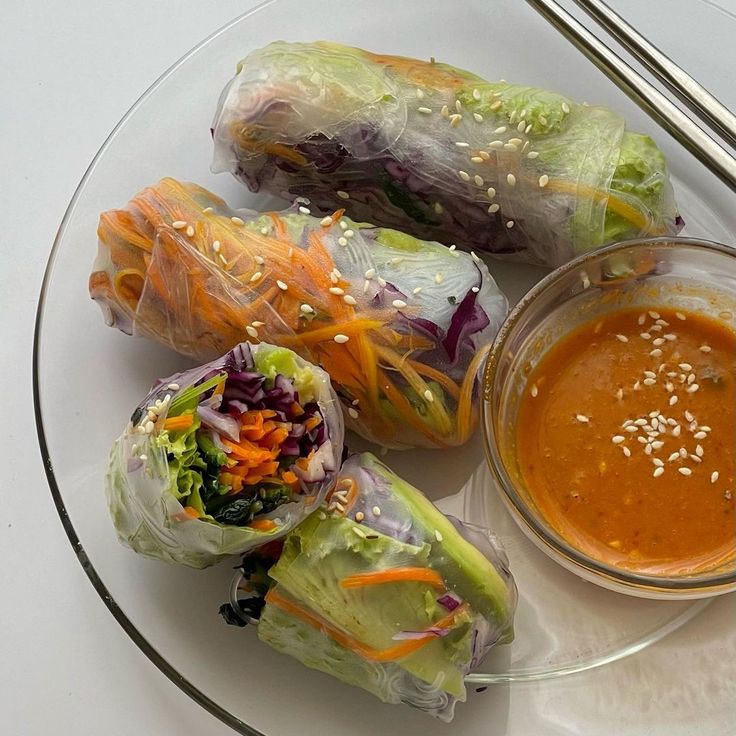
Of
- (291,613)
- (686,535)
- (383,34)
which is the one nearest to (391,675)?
(291,613)

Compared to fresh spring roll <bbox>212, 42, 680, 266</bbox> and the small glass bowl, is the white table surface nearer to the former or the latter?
the small glass bowl

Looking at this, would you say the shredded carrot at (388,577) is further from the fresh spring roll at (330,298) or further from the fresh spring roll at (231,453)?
the fresh spring roll at (330,298)

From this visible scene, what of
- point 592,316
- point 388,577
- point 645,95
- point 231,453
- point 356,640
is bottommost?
point 356,640

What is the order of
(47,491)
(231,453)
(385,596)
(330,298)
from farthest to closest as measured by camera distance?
(47,491)
(330,298)
(385,596)
(231,453)

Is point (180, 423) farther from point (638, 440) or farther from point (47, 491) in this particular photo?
point (638, 440)

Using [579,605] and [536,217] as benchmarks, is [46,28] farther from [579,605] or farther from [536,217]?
[579,605]

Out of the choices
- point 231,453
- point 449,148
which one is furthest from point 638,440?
point 231,453

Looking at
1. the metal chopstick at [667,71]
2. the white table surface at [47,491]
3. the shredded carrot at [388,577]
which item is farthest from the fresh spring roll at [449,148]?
the shredded carrot at [388,577]
